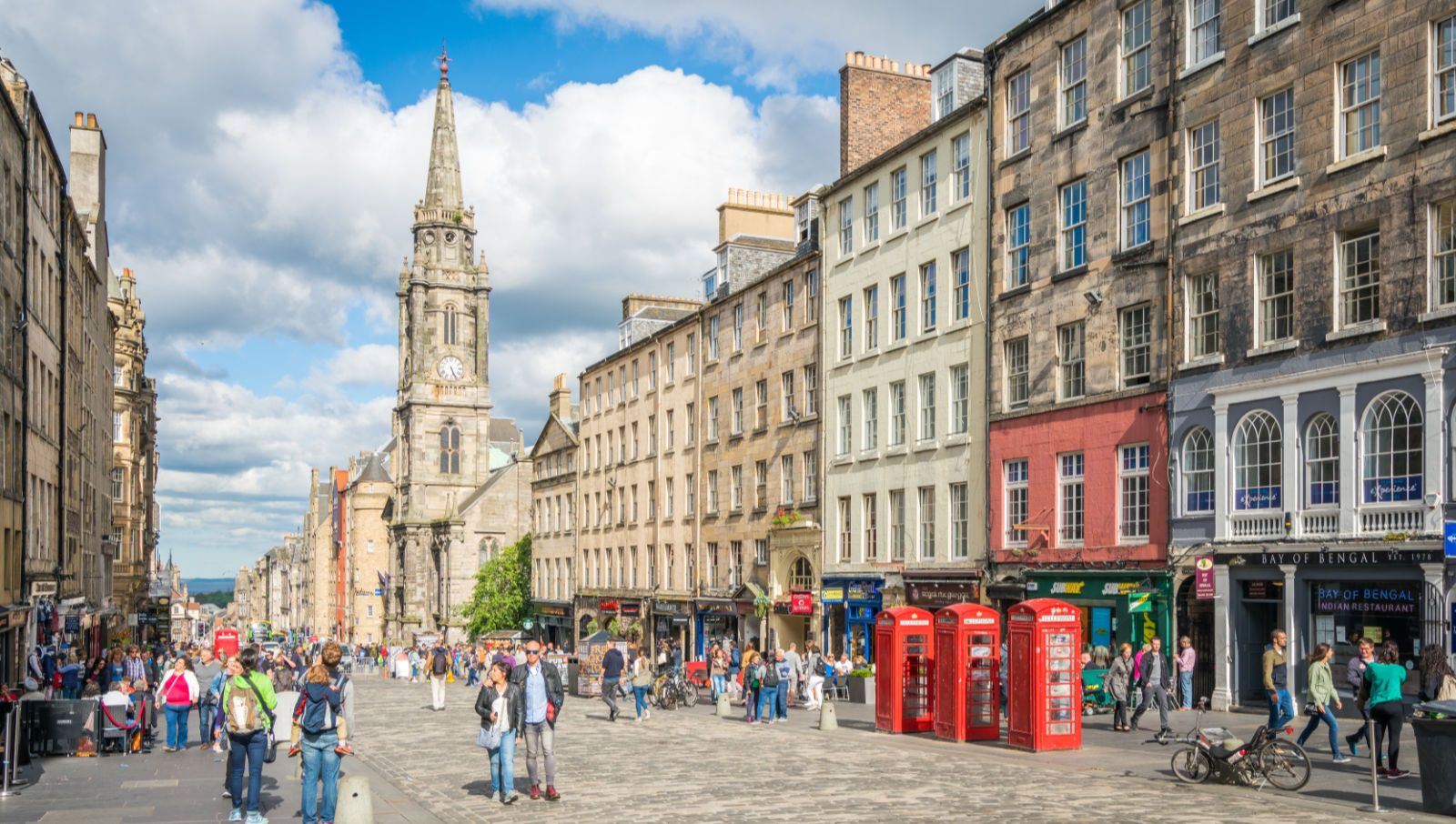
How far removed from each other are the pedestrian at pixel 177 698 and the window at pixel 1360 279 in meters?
20.7

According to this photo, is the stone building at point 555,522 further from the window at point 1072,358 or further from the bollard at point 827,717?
the bollard at point 827,717

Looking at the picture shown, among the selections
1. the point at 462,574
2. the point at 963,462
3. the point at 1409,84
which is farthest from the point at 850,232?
the point at 462,574

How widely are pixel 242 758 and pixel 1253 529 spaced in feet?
63.2

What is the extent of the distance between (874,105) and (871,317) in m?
7.49

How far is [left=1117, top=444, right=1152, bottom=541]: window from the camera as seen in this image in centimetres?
2995

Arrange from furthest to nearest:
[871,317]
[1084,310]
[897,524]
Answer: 1. [871,317]
2. [897,524]
3. [1084,310]

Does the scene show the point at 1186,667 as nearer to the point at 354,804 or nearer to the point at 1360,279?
the point at 1360,279

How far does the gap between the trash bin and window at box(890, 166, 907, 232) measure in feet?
87.5

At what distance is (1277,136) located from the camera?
26547 mm

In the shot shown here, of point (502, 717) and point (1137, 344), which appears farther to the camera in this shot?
point (1137, 344)

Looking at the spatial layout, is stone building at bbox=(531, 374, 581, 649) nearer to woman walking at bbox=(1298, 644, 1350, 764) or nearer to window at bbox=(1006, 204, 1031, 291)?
window at bbox=(1006, 204, 1031, 291)

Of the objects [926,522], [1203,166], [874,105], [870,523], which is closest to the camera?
[1203,166]

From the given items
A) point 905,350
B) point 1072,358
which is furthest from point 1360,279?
point 905,350

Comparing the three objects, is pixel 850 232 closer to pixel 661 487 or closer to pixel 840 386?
pixel 840 386
